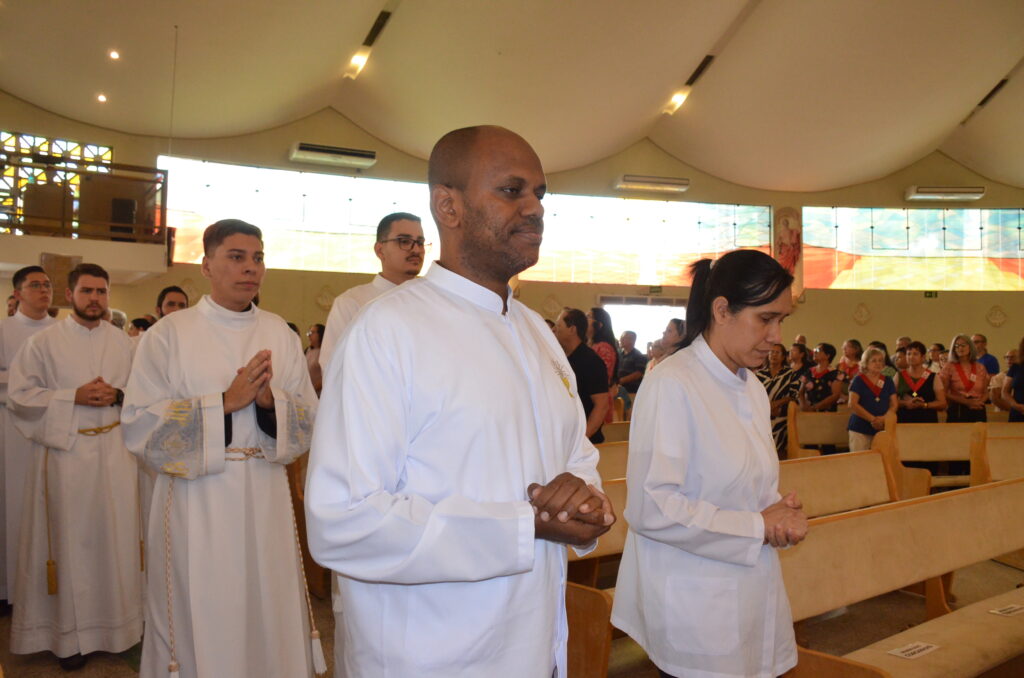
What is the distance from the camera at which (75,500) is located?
4.32 meters

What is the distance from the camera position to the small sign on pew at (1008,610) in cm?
359

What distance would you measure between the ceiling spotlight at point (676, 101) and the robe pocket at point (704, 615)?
52.7 ft

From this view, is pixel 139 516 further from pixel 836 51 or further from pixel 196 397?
pixel 836 51

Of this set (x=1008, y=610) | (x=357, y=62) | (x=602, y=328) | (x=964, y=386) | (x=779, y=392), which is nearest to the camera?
(x=1008, y=610)

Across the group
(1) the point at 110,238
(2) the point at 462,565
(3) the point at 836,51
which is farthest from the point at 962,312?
(2) the point at 462,565

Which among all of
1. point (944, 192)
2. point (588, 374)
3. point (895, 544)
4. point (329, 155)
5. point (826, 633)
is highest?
point (944, 192)

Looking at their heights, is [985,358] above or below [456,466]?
above

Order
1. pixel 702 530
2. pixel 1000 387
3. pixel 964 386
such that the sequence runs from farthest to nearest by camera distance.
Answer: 1. pixel 1000 387
2. pixel 964 386
3. pixel 702 530

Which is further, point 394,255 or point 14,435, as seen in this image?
point 14,435

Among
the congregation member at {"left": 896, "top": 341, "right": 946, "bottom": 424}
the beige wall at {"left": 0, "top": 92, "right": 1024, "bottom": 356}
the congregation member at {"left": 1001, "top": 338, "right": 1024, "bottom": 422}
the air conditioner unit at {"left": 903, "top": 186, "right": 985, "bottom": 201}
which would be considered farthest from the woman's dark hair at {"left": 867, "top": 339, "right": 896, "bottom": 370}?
the air conditioner unit at {"left": 903, "top": 186, "right": 985, "bottom": 201}

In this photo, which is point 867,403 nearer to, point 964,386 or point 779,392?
point 779,392

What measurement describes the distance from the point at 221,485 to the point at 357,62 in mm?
13247

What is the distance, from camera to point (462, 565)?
1488mm

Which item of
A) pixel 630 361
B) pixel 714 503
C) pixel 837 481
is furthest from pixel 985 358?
pixel 714 503
